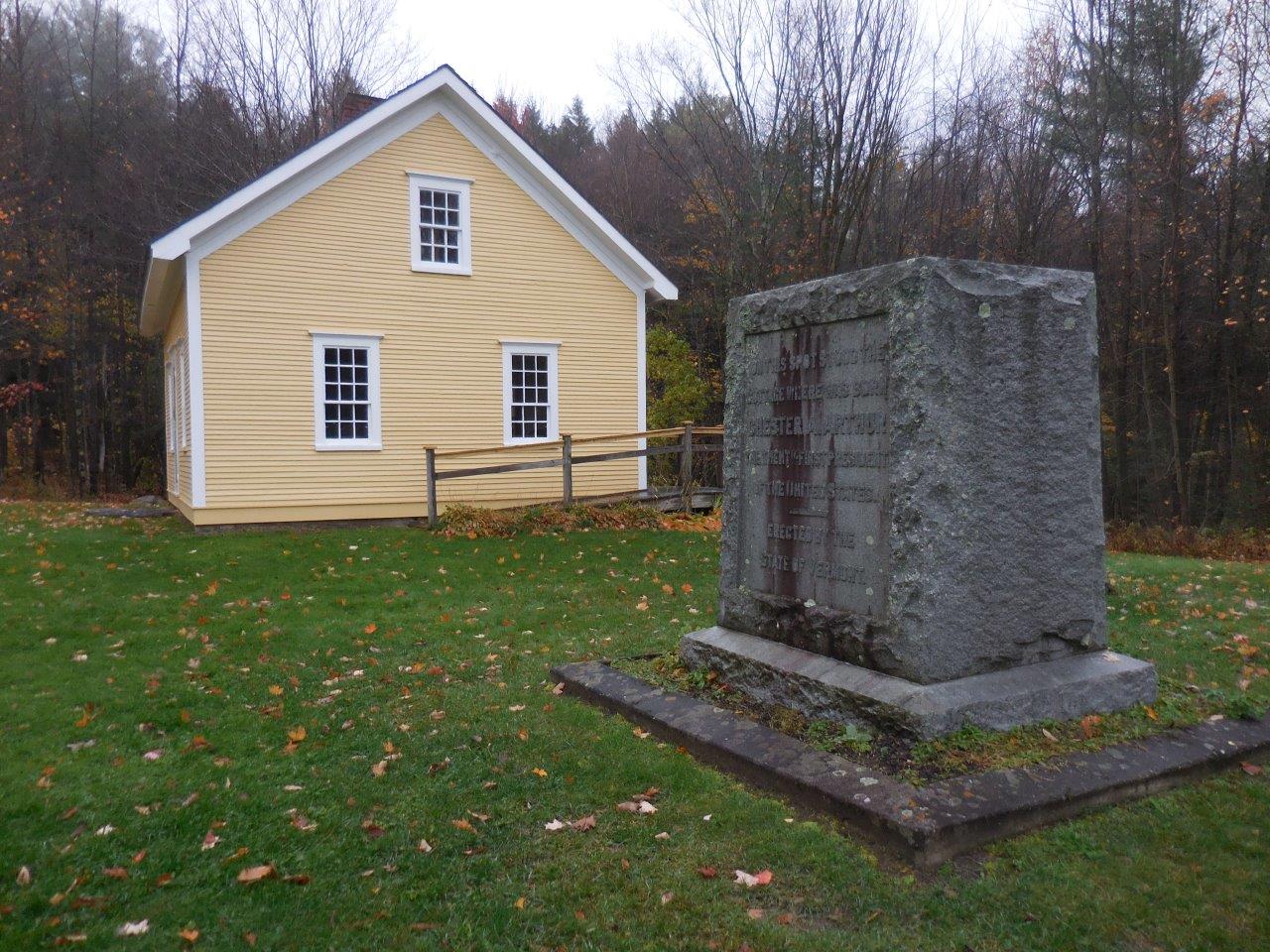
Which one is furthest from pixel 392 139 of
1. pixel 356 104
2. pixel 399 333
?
pixel 399 333

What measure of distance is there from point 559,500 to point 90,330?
1914 cm

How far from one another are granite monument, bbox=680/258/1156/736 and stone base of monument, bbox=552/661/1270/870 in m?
0.37

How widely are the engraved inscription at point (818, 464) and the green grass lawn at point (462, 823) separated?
1.27 m

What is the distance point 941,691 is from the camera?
4418 mm

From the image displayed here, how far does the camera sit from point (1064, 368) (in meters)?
4.82

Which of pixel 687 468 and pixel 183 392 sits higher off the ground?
pixel 183 392

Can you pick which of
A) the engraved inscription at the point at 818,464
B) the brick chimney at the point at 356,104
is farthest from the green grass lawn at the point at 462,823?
the brick chimney at the point at 356,104

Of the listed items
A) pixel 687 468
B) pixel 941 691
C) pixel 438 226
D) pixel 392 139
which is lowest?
pixel 941 691

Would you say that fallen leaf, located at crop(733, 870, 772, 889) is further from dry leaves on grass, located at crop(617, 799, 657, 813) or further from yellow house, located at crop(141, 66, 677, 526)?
yellow house, located at crop(141, 66, 677, 526)

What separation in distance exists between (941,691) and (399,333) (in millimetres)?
13724

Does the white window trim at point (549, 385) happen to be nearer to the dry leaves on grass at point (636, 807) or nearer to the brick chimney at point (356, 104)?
the brick chimney at point (356, 104)

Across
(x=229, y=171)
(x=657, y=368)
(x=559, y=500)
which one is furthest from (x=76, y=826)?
(x=229, y=171)

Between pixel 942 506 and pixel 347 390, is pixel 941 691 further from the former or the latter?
pixel 347 390

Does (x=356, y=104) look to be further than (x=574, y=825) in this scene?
Yes
